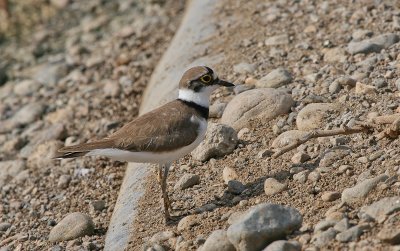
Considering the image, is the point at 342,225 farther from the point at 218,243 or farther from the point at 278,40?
the point at 278,40

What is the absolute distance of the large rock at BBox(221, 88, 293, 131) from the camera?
6.97 meters

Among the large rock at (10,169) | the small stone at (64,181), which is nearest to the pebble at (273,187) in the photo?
the small stone at (64,181)

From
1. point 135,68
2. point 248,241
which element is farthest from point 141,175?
point 135,68

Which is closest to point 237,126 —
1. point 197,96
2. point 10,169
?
point 197,96

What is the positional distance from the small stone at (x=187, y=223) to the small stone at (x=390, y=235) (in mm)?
1564

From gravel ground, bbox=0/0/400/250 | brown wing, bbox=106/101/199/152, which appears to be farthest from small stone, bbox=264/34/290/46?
brown wing, bbox=106/101/199/152

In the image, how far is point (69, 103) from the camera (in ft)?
33.5

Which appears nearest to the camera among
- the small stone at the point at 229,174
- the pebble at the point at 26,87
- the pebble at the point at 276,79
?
the small stone at the point at 229,174

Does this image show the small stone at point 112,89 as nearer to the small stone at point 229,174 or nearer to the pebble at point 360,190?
the small stone at point 229,174

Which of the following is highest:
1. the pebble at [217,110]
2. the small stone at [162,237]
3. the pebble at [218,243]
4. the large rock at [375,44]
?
the pebble at [218,243]

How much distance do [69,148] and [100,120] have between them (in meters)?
3.41

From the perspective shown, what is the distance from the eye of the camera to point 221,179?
638 cm

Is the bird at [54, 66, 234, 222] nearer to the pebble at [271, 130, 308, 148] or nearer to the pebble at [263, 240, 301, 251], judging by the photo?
the pebble at [271, 130, 308, 148]

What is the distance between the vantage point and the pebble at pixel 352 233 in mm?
4828
